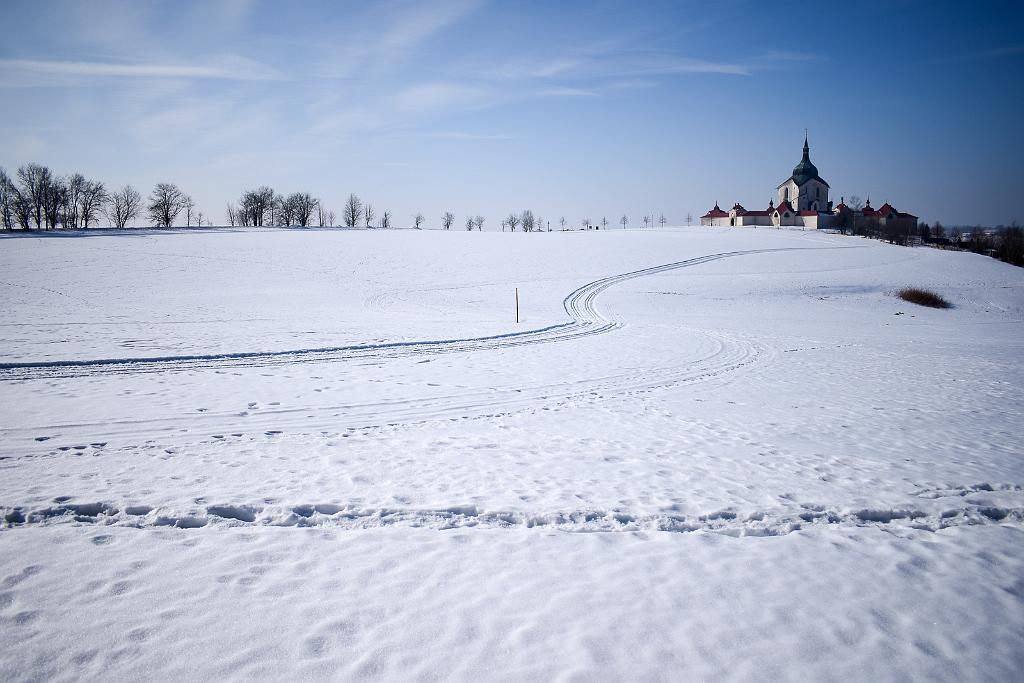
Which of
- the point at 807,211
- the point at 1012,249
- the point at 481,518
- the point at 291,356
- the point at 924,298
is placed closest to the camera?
the point at 481,518

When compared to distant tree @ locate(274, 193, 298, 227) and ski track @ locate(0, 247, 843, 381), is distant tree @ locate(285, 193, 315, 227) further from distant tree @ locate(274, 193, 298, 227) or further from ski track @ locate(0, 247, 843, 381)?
ski track @ locate(0, 247, 843, 381)

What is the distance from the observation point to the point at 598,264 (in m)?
44.2

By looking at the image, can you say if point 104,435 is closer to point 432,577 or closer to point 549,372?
point 432,577

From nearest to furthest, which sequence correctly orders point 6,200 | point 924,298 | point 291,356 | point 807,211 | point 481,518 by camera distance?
point 481,518 < point 291,356 < point 924,298 < point 6,200 < point 807,211

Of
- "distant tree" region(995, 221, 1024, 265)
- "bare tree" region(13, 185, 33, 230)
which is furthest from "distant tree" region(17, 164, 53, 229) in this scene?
"distant tree" region(995, 221, 1024, 265)

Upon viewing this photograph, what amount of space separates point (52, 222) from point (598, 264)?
94.7 metres

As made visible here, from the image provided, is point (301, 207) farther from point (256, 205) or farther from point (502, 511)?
point (502, 511)

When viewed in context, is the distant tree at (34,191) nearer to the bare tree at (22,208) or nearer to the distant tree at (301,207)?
the bare tree at (22,208)

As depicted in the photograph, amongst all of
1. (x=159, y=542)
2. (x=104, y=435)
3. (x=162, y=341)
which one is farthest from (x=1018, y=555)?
(x=162, y=341)

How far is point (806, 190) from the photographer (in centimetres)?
11656

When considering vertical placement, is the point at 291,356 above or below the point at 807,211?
below

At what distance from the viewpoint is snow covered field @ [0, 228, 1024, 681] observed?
3.83 metres

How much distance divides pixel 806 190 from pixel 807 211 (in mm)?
7977

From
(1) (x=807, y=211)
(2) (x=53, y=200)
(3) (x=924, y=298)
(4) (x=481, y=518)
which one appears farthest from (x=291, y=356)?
(1) (x=807, y=211)
